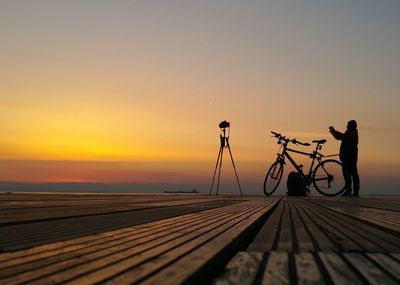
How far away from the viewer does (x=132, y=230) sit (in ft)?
9.66

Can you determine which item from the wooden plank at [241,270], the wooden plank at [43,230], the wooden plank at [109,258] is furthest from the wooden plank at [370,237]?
the wooden plank at [43,230]

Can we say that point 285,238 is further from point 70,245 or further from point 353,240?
point 70,245

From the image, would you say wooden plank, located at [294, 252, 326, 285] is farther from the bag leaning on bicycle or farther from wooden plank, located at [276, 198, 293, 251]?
the bag leaning on bicycle

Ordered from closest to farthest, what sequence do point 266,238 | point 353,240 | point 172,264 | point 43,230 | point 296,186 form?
1. point 172,264
2. point 353,240
3. point 266,238
4. point 43,230
5. point 296,186

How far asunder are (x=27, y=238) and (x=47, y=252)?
650 millimetres

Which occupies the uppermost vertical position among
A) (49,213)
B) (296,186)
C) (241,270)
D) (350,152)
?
(350,152)

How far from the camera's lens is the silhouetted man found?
12359 millimetres

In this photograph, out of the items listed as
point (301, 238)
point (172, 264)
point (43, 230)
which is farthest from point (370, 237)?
point (43, 230)

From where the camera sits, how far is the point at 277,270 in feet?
5.81

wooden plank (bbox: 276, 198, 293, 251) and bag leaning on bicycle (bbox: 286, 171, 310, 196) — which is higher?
bag leaning on bicycle (bbox: 286, 171, 310, 196)

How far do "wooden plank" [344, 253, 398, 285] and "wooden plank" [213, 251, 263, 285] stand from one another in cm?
38

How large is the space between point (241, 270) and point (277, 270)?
0.13 m

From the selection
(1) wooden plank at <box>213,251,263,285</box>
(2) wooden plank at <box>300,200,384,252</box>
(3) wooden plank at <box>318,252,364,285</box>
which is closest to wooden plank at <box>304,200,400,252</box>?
(2) wooden plank at <box>300,200,384,252</box>

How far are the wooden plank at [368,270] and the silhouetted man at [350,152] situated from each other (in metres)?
10.7
